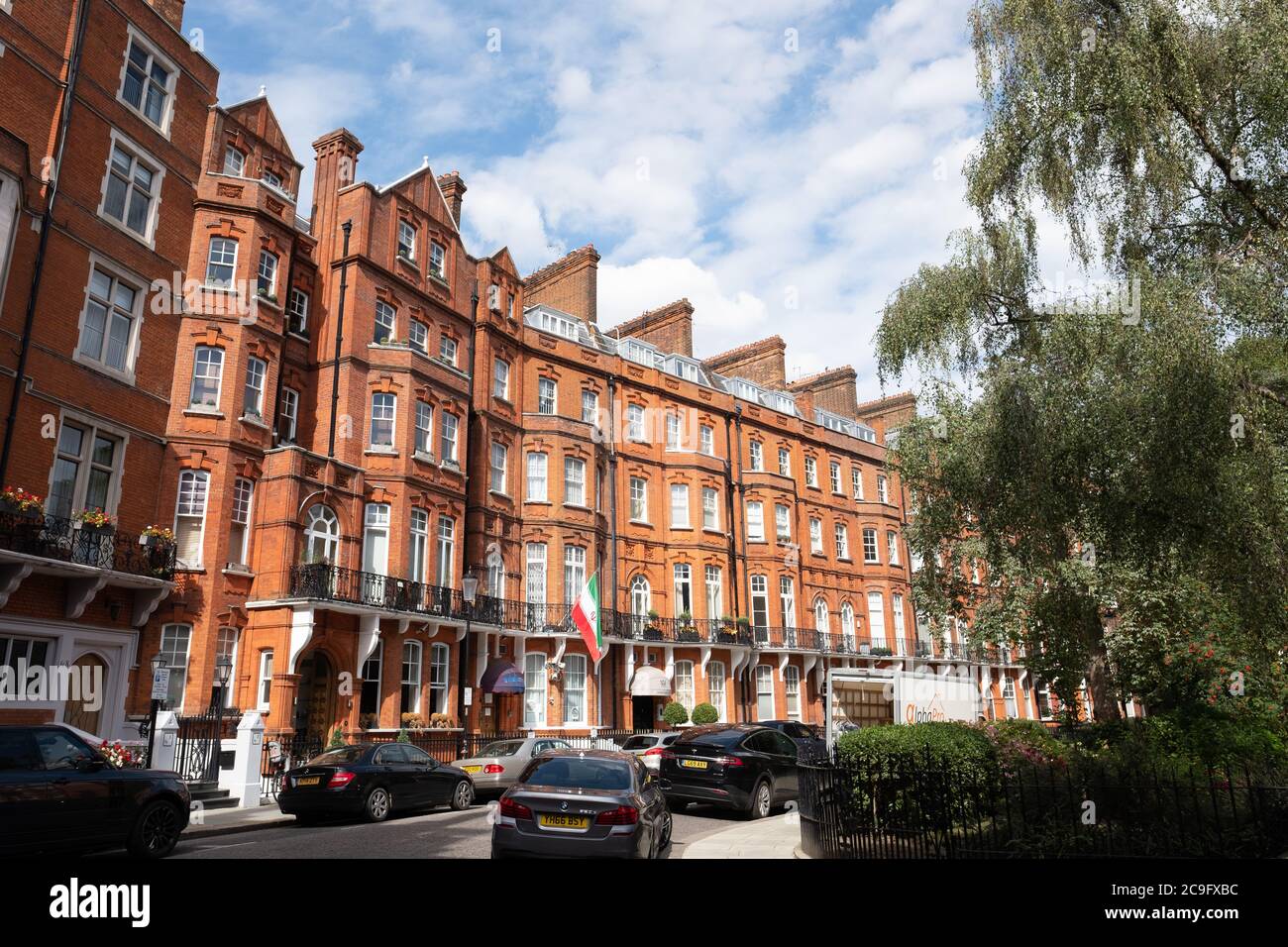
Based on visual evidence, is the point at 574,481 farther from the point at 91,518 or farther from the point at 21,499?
the point at 21,499

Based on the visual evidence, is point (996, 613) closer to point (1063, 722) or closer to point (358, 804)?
point (1063, 722)

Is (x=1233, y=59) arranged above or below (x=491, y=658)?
above

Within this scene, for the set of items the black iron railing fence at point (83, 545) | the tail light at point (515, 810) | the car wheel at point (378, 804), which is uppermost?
the black iron railing fence at point (83, 545)

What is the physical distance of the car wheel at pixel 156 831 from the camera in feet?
33.9

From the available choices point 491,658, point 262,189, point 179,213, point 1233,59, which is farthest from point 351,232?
point 1233,59

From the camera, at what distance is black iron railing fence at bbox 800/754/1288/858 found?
866 centimetres

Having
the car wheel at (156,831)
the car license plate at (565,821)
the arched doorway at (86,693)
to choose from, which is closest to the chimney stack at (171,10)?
the arched doorway at (86,693)

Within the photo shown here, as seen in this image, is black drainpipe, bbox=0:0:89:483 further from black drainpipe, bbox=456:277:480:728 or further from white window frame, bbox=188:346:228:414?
black drainpipe, bbox=456:277:480:728

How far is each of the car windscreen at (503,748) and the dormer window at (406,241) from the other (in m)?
16.1

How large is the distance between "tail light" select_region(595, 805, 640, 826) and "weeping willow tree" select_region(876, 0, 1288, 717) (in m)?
7.69

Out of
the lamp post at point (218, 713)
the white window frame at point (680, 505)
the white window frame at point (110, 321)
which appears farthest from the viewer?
the white window frame at point (680, 505)

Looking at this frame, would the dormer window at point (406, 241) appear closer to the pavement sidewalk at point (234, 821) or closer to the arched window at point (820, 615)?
the pavement sidewalk at point (234, 821)
